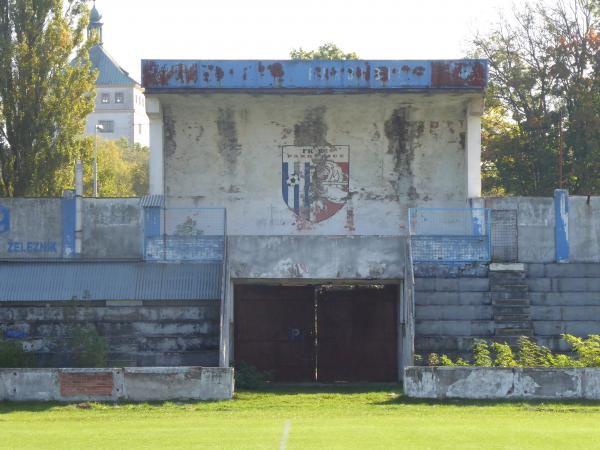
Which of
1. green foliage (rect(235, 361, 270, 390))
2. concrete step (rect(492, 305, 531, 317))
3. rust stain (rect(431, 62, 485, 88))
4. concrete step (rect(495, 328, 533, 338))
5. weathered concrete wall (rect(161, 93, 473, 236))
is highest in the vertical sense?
rust stain (rect(431, 62, 485, 88))

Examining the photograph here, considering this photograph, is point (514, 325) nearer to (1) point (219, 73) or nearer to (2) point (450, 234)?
(2) point (450, 234)

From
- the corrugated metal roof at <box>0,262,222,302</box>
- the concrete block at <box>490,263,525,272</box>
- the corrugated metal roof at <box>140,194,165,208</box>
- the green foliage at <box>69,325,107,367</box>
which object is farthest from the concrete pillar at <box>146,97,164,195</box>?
the concrete block at <box>490,263,525,272</box>

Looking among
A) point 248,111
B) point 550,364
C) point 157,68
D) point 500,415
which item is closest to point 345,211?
point 248,111

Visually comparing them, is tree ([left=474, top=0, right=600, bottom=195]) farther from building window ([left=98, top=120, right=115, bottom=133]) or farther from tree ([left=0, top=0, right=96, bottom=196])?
building window ([left=98, top=120, right=115, bottom=133])

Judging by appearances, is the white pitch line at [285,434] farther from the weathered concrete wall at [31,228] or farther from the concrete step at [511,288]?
the weathered concrete wall at [31,228]

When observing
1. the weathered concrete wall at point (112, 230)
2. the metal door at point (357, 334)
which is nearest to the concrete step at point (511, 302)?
the metal door at point (357, 334)

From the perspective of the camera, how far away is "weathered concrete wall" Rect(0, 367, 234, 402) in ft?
80.2

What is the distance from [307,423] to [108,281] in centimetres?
940

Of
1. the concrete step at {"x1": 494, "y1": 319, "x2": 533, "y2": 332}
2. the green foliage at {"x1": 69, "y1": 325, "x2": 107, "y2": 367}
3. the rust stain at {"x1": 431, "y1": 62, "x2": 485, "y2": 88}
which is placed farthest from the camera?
the rust stain at {"x1": 431, "y1": 62, "x2": 485, "y2": 88}

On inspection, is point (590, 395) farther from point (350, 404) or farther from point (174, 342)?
point (174, 342)

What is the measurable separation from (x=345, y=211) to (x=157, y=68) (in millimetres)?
5838

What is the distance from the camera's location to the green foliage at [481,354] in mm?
25281

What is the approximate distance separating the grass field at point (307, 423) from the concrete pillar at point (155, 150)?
22.1 ft

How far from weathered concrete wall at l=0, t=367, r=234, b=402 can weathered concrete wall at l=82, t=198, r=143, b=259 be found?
5.90 m
